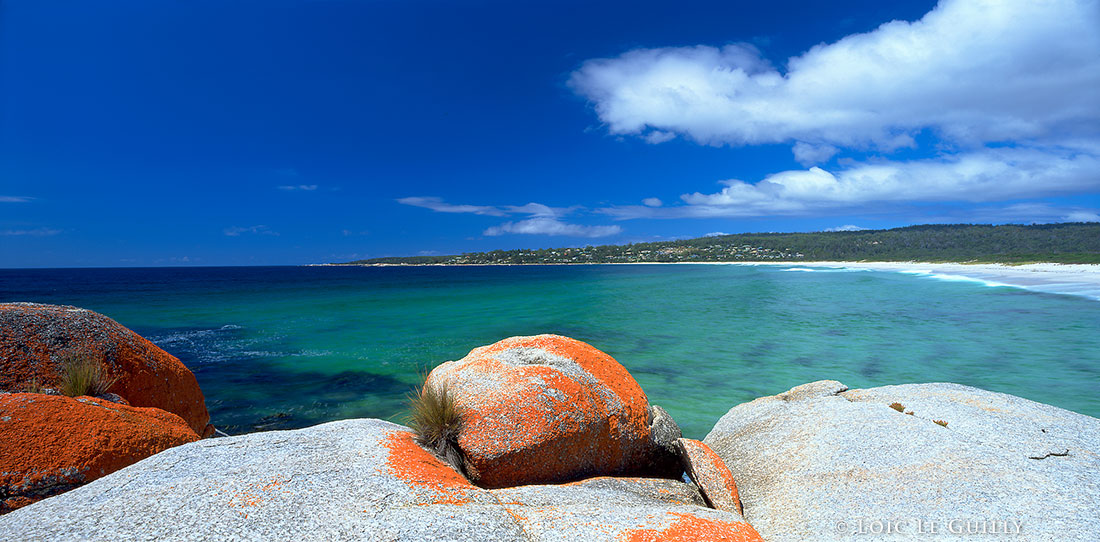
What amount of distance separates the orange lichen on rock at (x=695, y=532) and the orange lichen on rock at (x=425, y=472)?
1418mm

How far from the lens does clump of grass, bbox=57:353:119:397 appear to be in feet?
19.1

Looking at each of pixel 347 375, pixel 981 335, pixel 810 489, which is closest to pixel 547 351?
pixel 810 489

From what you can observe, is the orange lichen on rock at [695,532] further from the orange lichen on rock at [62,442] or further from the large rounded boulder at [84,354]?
the large rounded boulder at [84,354]

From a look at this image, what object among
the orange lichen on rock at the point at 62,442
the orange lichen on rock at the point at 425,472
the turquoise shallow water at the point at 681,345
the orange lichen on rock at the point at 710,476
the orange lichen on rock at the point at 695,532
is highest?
the orange lichen on rock at the point at 62,442

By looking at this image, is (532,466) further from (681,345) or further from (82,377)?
(681,345)

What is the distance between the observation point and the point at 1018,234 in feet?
421

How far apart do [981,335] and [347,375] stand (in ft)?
90.6

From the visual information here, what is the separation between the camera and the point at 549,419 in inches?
220

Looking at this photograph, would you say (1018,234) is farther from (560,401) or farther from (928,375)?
(560,401)

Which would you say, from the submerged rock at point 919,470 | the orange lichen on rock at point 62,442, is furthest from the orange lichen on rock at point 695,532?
→ the orange lichen on rock at point 62,442

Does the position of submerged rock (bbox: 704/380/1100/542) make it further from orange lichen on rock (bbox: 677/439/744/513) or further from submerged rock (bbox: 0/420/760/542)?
submerged rock (bbox: 0/420/760/542)

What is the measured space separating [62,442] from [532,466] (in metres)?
4.60

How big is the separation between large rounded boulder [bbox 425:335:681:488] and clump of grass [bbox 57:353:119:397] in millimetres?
4301

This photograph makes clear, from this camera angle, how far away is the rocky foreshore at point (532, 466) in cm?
350
